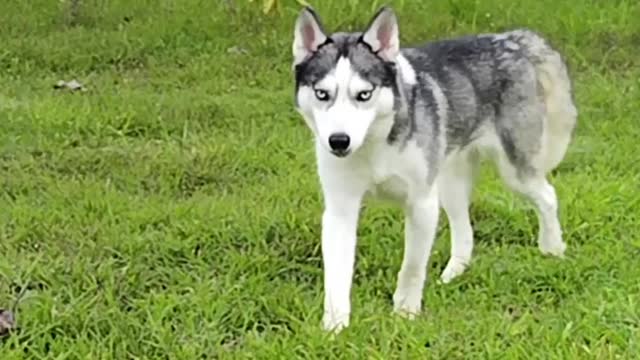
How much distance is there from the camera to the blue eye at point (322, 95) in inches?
170

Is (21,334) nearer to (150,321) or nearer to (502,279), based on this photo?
(150,321)

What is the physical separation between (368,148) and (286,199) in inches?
62.7

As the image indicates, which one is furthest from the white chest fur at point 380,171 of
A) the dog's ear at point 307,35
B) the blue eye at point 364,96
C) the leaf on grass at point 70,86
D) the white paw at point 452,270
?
the leaf on grass at point 70,86

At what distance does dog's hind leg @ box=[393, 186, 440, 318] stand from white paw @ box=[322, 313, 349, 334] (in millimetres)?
308

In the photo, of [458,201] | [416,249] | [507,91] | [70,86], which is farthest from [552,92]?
[70,86]

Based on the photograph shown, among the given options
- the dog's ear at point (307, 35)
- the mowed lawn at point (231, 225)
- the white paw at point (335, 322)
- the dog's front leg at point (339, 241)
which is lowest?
the mowed lawn at point (231, 225)

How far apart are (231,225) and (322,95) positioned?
56.9 inches

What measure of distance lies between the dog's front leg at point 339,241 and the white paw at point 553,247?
3.53 feet

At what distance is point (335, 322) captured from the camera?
14.7ft

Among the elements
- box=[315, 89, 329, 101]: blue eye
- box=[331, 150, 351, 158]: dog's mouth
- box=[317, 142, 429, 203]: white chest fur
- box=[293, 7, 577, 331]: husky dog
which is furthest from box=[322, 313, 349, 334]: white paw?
box=[315, 89, 329, 101]: blue eye

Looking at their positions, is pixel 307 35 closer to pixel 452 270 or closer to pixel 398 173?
pixel 398 173

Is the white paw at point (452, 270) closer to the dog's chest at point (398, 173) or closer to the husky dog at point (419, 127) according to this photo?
the husky dog at point (419, 127)

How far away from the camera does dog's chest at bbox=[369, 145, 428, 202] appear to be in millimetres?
4586

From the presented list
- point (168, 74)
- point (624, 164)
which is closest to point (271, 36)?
point (168, 74)
